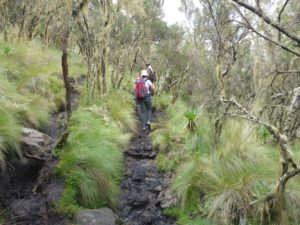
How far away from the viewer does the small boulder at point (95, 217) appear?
5.59 meters

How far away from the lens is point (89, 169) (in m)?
6.50

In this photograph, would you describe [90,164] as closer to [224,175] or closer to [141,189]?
[141,189]

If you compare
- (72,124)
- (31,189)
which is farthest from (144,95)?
(31,189)

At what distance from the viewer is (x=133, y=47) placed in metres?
14.8

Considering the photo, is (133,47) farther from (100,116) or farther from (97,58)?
(100,116)

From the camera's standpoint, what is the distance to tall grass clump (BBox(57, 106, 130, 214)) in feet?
20.1

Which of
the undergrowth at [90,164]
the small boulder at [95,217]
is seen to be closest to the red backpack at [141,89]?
the undergrowth at [90,164]

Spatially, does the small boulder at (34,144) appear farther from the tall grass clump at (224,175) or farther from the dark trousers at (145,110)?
the dark trousers at (145,110)

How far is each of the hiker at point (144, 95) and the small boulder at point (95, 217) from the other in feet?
18.1

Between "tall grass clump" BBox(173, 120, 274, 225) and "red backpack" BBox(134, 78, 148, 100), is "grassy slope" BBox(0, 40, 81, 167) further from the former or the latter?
"tall grass clump" BBox(173, 120, 274, 225)

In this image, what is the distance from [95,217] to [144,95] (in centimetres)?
584

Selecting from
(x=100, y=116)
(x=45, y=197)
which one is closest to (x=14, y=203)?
(x=45, y=197)

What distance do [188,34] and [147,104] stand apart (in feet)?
37.0

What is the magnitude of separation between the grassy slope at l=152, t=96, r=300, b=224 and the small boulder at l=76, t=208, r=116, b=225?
4.15ft
